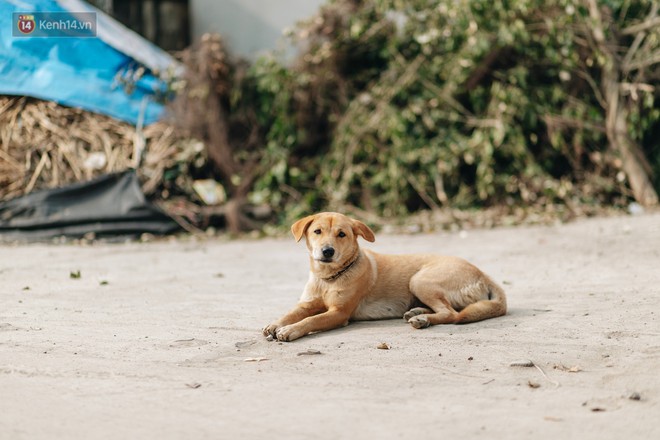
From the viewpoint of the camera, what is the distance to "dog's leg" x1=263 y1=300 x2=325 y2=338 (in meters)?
5.07

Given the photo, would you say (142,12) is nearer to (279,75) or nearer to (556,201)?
(279,75)

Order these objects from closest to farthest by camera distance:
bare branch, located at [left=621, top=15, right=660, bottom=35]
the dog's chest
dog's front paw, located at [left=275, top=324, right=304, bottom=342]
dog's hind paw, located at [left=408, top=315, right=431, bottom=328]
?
dog's front paw, located at [left=275, top=324, right=304, bottom=342] → dog's hind paw, located at [left=408, top=315, right=431, bottom=328] → the dog's chest → bare branch, located at [left=621, top=15, right=660, bottom=35]

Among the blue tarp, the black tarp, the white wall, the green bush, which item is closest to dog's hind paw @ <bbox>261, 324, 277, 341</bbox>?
the black tarp

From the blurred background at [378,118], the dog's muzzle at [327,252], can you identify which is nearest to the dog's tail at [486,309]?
the dog's muzzle at [327,252]

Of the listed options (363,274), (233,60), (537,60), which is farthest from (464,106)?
(363,274)

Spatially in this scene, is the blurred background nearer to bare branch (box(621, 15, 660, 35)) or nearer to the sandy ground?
bare branch (box(621, 15, 660, 35))

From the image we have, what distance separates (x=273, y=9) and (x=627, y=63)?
552 centimetres

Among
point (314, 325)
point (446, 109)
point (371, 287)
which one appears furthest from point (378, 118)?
point (314, 325)

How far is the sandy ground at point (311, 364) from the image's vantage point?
3451 millimetres

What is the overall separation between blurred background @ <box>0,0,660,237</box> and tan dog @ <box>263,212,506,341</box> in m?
5.07

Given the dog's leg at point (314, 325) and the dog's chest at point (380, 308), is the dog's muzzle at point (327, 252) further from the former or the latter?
the dog's chest at point (380, 308)

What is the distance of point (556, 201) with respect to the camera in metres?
11.3
